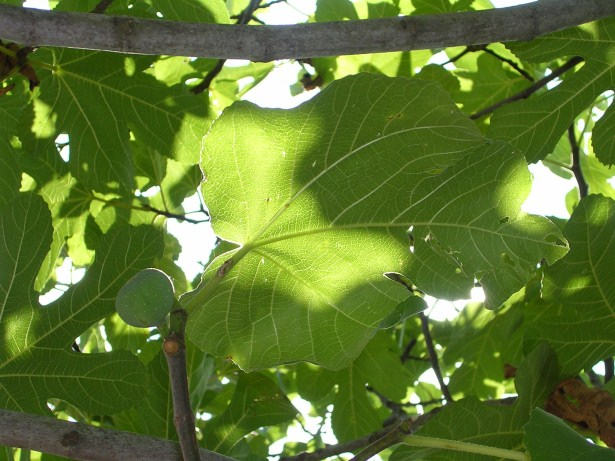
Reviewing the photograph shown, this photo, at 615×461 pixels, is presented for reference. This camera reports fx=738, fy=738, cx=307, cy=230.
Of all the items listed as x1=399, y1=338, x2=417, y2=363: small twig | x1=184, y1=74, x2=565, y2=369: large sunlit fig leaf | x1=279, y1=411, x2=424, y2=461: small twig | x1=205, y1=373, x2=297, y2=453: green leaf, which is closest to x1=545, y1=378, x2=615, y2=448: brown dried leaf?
x1=279, y1=411, x2=424, y2=461: small twig

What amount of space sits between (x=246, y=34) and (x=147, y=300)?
628mm

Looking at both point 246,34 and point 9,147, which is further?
point 9,147

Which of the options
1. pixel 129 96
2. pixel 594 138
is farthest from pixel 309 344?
pixel 129 96

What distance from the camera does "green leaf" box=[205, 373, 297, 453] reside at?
101 inches

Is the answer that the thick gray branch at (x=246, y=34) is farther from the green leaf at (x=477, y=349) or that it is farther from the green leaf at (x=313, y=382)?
the green leaf at (x=313, y=382)

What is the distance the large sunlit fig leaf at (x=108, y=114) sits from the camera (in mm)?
2629

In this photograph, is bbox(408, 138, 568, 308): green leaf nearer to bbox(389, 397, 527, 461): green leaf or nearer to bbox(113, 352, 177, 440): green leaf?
bbox(389, 397, 527, 461): green leaf

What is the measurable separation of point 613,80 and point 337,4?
48.2 inches

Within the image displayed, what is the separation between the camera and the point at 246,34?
1564 mm

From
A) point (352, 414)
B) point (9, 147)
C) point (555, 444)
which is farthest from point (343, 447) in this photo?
point (9, 147)

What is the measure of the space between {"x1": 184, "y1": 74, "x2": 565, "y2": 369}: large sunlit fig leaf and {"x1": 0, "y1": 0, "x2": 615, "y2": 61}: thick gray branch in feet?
0.39

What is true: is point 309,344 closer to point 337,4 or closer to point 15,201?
point 15,201

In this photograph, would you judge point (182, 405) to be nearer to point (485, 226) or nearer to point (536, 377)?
point (485, 226)

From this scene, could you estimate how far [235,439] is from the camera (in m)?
2.55
